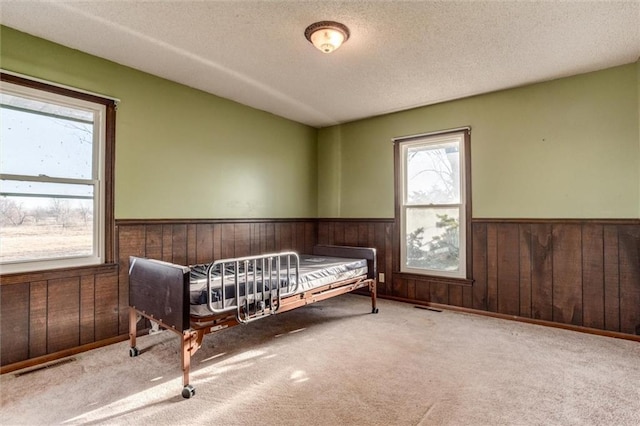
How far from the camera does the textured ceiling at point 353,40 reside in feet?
7.20

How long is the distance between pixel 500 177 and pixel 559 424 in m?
2.48

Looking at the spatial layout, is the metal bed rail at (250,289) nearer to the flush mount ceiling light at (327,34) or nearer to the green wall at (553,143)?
the flush mount ceiling light at (327,34)

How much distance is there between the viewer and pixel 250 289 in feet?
7.89

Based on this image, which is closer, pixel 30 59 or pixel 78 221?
pixel 30 59

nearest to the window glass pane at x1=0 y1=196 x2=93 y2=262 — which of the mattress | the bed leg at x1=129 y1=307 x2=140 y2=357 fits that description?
the bed leg at x1=129 y1=307 x2=140 y2=357

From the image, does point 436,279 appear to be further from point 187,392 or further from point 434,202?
point 187,392

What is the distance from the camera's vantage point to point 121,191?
2949 millimetres

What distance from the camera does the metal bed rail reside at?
2.21m

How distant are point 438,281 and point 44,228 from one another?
384 cm

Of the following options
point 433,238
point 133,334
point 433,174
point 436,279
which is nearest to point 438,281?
point 436,279

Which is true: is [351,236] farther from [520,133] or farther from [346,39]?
[346,39]

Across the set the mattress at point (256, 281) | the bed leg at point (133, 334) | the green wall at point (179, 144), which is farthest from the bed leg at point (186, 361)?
the green wall at point (179, 144)

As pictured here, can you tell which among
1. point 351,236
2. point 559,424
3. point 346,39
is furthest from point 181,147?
point 559,424

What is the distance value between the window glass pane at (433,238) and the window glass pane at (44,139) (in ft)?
11.3
